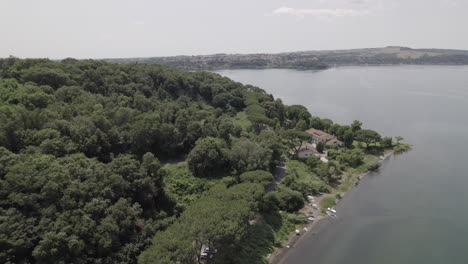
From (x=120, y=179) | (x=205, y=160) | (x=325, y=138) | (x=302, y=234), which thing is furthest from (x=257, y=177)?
(x=325, y=138)

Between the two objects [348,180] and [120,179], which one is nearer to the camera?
[120,179]

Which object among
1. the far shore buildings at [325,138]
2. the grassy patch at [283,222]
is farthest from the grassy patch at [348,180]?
the grassy patch at [283,222]

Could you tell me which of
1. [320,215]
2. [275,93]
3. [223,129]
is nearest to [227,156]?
[223,129]

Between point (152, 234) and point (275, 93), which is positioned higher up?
point (275, 93)

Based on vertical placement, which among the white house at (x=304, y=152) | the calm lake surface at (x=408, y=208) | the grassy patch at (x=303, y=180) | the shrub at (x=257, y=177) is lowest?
the calm lake surface at (x=408, y=208)

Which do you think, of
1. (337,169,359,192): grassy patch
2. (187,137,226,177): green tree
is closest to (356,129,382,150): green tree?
(337,169,359,192): grassy patch

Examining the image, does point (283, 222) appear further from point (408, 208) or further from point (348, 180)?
point (408, 208)

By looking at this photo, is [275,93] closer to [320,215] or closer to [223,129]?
[223,129]

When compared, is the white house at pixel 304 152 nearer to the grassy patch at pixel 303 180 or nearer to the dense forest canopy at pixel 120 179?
the dense forest canopy at pixel 120 179
